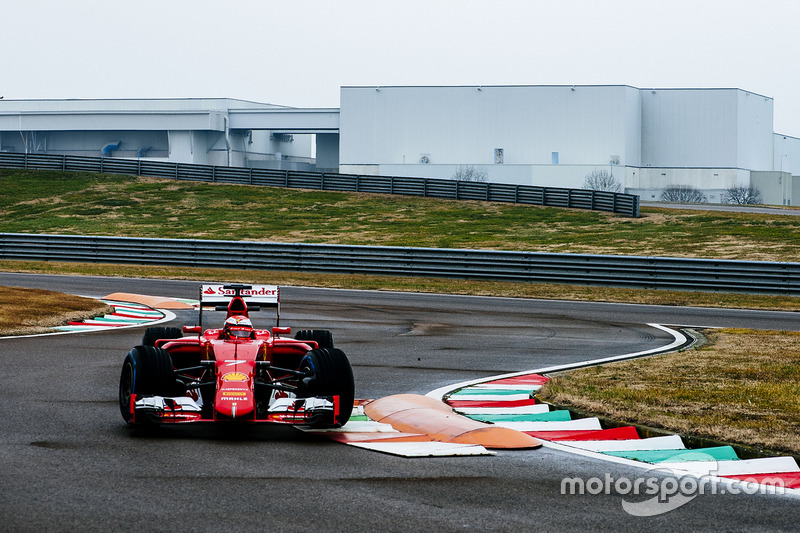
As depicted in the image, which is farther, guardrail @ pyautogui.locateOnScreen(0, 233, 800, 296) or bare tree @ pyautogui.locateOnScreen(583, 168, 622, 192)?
bare tree @ pyautogui.locateOnScreen(583, 168, 622, 192)

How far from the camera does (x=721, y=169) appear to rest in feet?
254

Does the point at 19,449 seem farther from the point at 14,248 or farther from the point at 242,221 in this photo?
the point at 242,221

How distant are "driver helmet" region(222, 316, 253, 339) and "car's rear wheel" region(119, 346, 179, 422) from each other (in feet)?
2.87

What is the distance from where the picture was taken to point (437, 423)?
9.09m

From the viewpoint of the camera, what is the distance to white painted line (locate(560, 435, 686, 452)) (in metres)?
8.35

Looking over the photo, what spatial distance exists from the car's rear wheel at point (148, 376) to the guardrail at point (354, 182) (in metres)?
37.5

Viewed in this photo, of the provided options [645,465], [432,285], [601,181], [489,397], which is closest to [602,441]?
[645,465]

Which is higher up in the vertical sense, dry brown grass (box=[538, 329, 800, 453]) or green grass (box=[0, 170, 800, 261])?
green grass (box=[0, 170, 800, 261])

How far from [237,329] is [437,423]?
2112 mm

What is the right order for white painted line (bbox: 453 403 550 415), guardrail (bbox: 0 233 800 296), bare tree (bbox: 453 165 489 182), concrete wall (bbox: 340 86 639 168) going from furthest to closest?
bare tree (bbox: 453 165 489 182) → concrete wall (bbox: 340 86 639 168) → guardrail (bbox: 0 233 800 296) → white painted line (bbox: 453 403 550 415)

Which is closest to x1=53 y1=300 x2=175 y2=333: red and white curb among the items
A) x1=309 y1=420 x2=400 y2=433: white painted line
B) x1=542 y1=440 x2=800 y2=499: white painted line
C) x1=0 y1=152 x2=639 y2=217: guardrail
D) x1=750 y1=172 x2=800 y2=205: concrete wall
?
x1=309 y1=420 x2=400 y2=433: white painted line

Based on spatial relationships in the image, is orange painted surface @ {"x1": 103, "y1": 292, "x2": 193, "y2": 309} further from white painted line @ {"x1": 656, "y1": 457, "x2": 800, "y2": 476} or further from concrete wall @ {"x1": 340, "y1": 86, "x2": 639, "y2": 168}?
concrete wall @ {"x1": 340, "y1": 86, "x2": 639, "y2": 168}

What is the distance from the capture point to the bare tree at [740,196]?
2993 inches

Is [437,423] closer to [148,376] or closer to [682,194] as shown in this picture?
[148,376]
